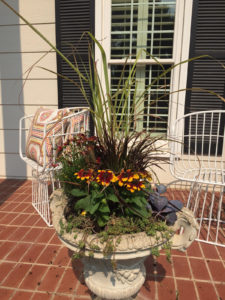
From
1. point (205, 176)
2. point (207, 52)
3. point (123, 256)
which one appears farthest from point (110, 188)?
point (207, 52)

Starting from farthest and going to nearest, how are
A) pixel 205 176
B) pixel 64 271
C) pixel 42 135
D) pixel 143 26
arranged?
pixel 143 26 → pixel 42 135 → pixel 205 176 → pixel 64 271

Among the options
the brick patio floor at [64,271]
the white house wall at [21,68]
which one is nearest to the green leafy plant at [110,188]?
the brick patio floor at [64,271]

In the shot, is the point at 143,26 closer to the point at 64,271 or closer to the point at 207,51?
the point at 207,51

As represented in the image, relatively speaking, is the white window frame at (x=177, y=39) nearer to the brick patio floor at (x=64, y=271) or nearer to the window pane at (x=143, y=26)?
the window pane at (x=143, y=26)

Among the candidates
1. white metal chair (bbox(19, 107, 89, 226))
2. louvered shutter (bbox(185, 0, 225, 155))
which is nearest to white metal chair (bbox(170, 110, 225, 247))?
louvered shutter (bbox(185, 0, 225, 155))

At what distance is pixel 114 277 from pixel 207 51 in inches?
98.8

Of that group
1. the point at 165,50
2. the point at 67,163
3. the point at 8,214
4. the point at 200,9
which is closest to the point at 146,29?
the point at 165,50

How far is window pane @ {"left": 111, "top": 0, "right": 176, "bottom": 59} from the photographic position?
8.55 feet

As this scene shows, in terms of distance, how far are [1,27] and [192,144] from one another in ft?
9.39

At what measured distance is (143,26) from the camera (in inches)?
105

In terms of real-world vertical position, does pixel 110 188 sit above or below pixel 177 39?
below

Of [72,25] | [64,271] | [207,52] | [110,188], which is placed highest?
[72,25]

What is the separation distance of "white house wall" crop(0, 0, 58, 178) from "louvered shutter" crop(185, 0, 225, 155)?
5.60 feet

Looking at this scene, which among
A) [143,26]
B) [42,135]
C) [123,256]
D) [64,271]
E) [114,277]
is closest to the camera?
[123,256]
